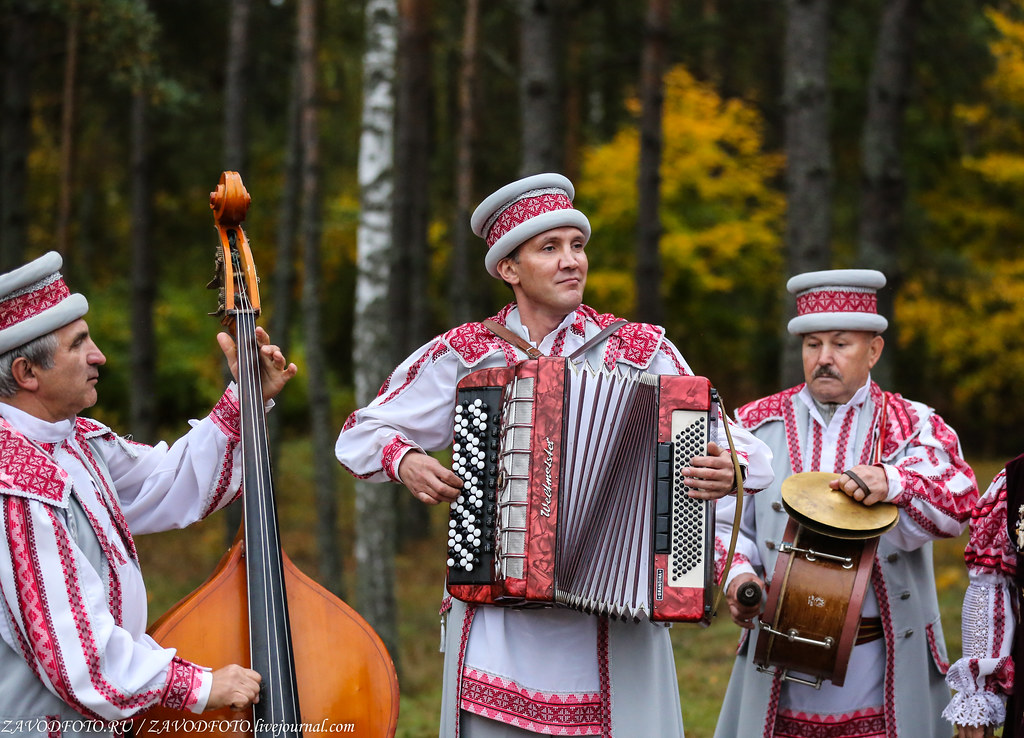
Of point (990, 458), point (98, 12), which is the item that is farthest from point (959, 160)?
point (98, 12)

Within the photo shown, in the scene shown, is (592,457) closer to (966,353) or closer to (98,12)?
(98,12)

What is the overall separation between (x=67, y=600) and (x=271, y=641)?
0.57 meters

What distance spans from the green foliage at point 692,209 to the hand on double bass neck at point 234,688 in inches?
625

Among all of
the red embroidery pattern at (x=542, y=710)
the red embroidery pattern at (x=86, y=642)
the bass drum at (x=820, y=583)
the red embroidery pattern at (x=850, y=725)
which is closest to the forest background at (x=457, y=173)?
the red embroidery pattern at (x=850, y=725)

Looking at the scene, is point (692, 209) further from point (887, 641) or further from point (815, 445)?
point (887, 641)

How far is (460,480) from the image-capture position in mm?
3568

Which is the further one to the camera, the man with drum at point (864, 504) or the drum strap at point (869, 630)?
the drum strap at point (869, 630)

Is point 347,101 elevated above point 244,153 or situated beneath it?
elevated above

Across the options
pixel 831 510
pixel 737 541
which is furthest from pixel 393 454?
pixel 831 510

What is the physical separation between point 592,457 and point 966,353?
16.4 m

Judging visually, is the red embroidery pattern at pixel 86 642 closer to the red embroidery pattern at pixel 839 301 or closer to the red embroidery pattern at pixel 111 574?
the red embroidery pattern at pixel 111 574

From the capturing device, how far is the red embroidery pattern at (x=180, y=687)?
313cm

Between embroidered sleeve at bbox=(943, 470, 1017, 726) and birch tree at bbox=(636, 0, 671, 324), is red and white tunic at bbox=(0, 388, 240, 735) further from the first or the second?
birch tree at bbox=(636, 0, 671, 324)

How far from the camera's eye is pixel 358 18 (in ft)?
54.8
